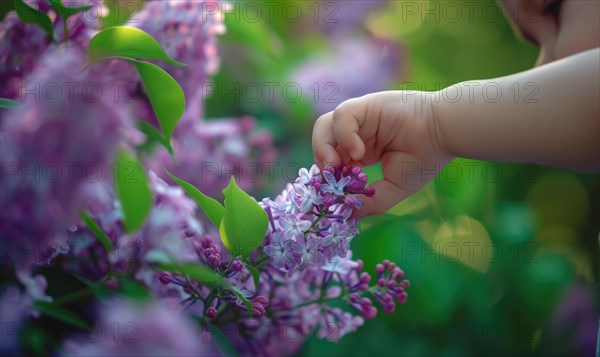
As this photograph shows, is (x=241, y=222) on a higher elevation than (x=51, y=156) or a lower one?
lower

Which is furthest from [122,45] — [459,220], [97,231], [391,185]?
[459,220]

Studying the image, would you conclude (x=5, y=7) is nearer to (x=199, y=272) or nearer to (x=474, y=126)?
(x=199, y=272)

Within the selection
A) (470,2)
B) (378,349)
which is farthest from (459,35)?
(378,349)

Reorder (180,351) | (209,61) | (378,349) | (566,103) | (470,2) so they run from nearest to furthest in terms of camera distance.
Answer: (180,351)
(566,103)
(209,61)
(378,349)
(470,2)

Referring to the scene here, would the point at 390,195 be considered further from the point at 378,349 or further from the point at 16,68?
the point at 378,349

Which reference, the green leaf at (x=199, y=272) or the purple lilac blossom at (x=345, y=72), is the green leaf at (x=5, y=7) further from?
the purple lilac blossom at (x=345, y=72)

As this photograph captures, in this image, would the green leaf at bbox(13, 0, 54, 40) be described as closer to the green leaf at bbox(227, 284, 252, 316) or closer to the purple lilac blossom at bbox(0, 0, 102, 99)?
the purple lilac blossom at bbox(0, 0, 102, 99)

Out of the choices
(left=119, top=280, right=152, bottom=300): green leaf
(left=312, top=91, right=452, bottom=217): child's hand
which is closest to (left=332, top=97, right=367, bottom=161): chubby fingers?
(left=312, top=91, right=452, bottom=217): child's hand

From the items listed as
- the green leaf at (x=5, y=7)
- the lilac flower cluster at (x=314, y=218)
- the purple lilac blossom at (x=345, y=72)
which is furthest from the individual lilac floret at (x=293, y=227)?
the purple lilac blossom at (x=345, y=72)
